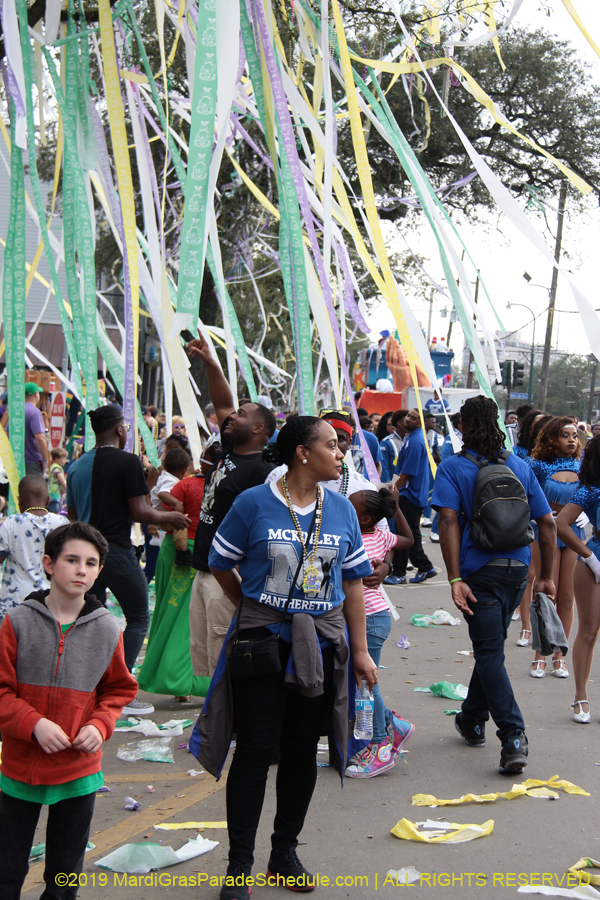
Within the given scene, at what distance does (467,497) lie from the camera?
4230mm

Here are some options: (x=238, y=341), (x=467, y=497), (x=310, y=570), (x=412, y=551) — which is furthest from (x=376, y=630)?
(x=412, y=551)

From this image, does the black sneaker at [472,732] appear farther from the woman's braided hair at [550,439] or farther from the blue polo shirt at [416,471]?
the blue polo shirt at [416,471]

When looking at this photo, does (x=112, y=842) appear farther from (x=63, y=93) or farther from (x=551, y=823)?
(x=63, y=93)

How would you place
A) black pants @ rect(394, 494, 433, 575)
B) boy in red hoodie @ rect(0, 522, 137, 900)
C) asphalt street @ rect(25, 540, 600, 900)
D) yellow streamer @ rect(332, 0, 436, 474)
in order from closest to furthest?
boy in red hoodie @ rect(0, 522, 137, 900)
asphalt street @ rect(25, 540, 600, 900)
yellow streamer @ rect(332, 0, 436, 474)
black pants @ rect(394, 494, 433, 575)

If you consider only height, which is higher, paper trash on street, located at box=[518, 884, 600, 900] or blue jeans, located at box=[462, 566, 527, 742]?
blue jeans, located at box=[462, 566, 527, 742]

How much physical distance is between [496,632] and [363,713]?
1.28 metres

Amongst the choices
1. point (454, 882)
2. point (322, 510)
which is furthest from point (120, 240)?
point (454, 882)

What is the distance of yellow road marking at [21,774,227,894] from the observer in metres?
3.01

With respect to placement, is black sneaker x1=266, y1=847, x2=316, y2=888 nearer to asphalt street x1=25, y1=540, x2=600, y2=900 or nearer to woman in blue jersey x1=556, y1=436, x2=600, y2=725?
asphalt street x1=25, y1=540, x2=600, y2=900

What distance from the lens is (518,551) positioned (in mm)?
4180

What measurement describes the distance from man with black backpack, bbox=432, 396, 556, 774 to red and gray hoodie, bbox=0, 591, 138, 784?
2.07 m

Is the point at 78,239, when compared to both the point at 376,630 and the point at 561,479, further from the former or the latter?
the point at 561,479

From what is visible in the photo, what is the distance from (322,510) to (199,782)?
1.68 metres

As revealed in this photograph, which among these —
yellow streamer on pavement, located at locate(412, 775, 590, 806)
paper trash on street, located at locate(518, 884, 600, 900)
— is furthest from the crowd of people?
paper trash on street, located at locate(518, 884, 600, 900)
